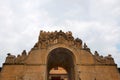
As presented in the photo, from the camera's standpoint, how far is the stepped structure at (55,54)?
24.3 meters

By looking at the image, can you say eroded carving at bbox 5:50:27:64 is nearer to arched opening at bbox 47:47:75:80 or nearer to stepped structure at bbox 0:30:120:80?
stepped structure at bbox 0:30:120:80

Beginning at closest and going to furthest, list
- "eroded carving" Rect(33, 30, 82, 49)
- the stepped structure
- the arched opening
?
the stepped structure
"eroded carving" Rect(33, 30, 82, 49)
the arched opening

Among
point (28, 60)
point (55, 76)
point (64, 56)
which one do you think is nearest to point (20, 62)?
point (28, 60)

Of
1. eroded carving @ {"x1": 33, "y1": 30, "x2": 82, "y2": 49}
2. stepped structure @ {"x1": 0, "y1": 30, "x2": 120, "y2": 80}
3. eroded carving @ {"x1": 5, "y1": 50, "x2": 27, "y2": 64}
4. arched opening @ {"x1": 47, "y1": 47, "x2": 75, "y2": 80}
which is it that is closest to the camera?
stepped structure @ {"x1": 0, "y1": 30, "x2": 120, "y2": 80}

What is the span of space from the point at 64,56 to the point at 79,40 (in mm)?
2943

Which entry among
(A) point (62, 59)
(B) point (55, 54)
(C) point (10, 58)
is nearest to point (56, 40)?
(B) point (55, 54)

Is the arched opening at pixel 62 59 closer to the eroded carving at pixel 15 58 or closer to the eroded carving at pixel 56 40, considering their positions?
the eroded carving at pixel 56 40

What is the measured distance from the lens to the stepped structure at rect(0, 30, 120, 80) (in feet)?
79.7

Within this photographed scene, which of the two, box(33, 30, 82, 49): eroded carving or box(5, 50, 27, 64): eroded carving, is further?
box(33, 30, 82, 49): eroded carving

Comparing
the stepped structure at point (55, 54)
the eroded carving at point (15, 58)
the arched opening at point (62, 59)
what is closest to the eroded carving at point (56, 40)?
the stepped structure at point (55, 54)

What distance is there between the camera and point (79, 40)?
2616 centimetres

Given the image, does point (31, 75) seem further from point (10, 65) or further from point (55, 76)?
point (55, 76)

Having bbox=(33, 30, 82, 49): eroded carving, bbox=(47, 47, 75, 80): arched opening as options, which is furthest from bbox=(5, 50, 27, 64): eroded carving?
bbox=(47, 47, 75, 80): arched opening

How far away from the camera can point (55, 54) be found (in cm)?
2714
